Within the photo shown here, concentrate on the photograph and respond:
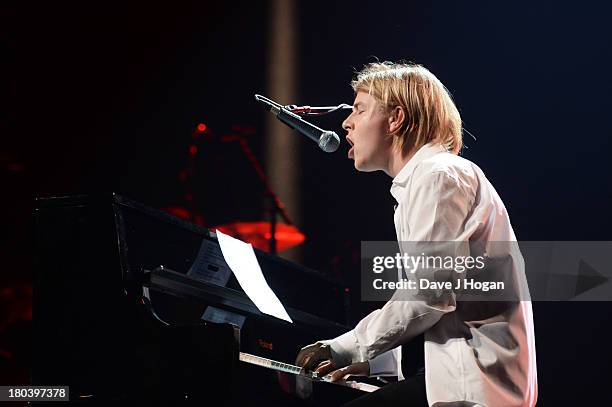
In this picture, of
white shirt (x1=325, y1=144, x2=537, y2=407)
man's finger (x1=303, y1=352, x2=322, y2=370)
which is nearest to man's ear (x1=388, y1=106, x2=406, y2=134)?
white shirt (x1=325, y1=144, x2=537, y2=407)

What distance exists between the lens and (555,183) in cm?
429

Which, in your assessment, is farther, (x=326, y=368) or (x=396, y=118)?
(x=396, y=118)

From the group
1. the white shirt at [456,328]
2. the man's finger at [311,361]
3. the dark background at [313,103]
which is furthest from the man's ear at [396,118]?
the dark background at [313,103]

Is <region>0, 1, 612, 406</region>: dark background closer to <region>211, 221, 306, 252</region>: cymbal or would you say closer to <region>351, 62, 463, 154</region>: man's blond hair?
<region>211, 221, 306, 252</region>: cymbal

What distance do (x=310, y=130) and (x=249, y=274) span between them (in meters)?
0.72

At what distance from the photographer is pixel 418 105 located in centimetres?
225

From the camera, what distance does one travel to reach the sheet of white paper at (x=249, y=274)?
2713 millimetres

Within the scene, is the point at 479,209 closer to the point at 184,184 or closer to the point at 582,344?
the point at 582,344

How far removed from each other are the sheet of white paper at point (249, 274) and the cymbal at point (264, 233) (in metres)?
2.10

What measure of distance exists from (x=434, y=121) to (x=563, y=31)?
8.11ft

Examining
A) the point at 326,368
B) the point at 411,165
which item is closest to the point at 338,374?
the point at 326,368

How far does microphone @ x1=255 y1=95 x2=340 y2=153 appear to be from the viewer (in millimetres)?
2320

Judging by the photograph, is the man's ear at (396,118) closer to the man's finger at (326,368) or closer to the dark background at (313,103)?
the man's finger at (326,368)

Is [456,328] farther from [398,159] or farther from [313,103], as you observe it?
[313,103]
